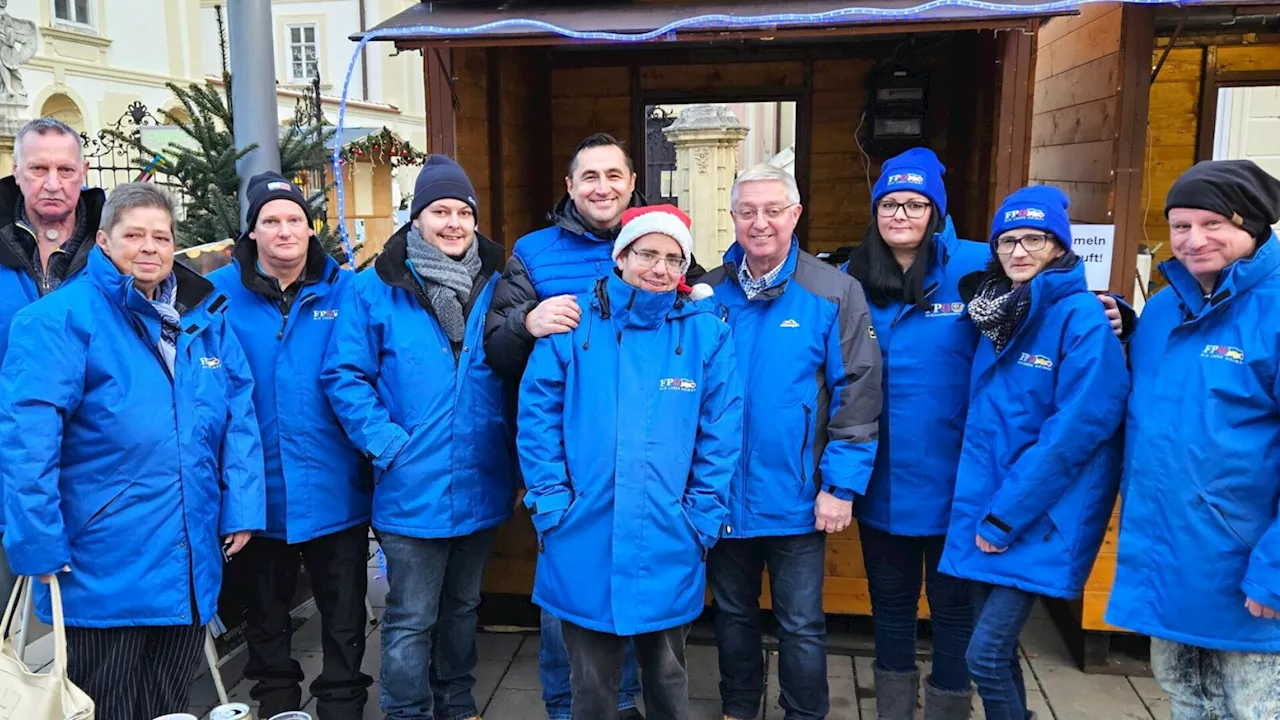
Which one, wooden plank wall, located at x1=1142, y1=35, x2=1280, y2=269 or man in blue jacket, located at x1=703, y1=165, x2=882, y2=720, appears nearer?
man in blue jacket, located at x1=703, y1=165, x2=882, y2=720

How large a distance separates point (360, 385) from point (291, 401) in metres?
0.27

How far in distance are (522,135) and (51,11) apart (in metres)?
16.5

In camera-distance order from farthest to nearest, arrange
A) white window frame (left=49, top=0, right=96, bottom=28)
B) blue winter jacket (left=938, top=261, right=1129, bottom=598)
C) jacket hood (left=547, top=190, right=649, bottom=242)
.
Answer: white window frame (left=49, top=0, right=96, bottom=28), jacket hood (left=547, top=190, right=649, bottom=242), blue winter jacket (left=938, top=261, right=1129, bottom=598)

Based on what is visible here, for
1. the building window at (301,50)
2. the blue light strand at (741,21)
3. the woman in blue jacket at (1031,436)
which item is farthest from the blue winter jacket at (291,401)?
the building window at (301,50)

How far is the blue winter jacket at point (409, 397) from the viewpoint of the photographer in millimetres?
2855

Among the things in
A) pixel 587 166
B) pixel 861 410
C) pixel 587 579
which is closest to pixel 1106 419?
pixel 861 410

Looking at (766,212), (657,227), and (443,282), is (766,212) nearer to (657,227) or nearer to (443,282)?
(657,227)

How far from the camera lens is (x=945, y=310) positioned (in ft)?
9.30

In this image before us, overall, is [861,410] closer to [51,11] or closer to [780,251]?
[780,251]

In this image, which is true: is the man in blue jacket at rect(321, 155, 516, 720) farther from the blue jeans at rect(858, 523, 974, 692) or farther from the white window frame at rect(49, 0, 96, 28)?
the white window frame at rect(49, 0, 96, 28)

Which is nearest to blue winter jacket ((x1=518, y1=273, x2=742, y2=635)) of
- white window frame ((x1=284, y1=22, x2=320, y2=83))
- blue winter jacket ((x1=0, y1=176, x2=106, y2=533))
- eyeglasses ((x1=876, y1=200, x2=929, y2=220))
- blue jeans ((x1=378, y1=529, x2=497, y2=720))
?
blue jeans ((x1=378, y1=529, x2=497, y2=720))

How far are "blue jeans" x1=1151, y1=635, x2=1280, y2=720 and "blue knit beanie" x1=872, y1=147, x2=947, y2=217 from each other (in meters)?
1.35

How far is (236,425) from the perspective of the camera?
2754 mm

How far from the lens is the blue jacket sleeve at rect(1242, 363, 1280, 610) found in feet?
6.90
